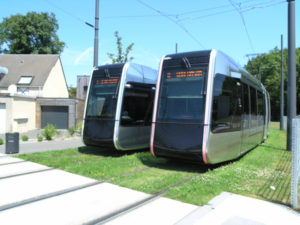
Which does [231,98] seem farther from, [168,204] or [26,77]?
[26,77]

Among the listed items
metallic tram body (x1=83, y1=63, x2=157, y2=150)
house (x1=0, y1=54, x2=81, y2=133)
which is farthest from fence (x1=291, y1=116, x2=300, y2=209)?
house (x1=0, y1=54, x2=81, y2=133)

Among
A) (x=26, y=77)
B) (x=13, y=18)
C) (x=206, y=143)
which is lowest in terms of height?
(x=206, y=143)

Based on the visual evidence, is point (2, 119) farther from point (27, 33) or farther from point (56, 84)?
point (27, 33)

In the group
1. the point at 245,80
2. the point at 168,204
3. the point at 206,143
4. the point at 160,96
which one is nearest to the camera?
the point at 168,204

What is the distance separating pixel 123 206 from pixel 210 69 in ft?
13.2

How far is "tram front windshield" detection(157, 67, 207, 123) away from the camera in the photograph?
7.16m

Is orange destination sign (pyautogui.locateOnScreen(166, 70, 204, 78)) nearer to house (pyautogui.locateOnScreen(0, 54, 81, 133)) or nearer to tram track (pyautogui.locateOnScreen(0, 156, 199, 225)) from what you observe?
tram track (pyautogui.locateOnScreen(0, 156, 199, 225))

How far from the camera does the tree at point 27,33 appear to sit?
45438mm

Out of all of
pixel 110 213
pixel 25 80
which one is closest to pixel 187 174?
pixel 110 213

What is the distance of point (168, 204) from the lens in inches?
196

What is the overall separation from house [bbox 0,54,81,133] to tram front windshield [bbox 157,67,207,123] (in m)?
17.6

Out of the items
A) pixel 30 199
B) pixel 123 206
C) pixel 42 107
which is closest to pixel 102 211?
pixel 123 206

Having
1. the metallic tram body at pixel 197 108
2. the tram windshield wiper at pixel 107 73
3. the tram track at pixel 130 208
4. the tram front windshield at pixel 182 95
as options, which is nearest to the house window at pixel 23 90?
the tram windshield wiper at pixel 107 73

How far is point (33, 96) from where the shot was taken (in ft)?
83.9
